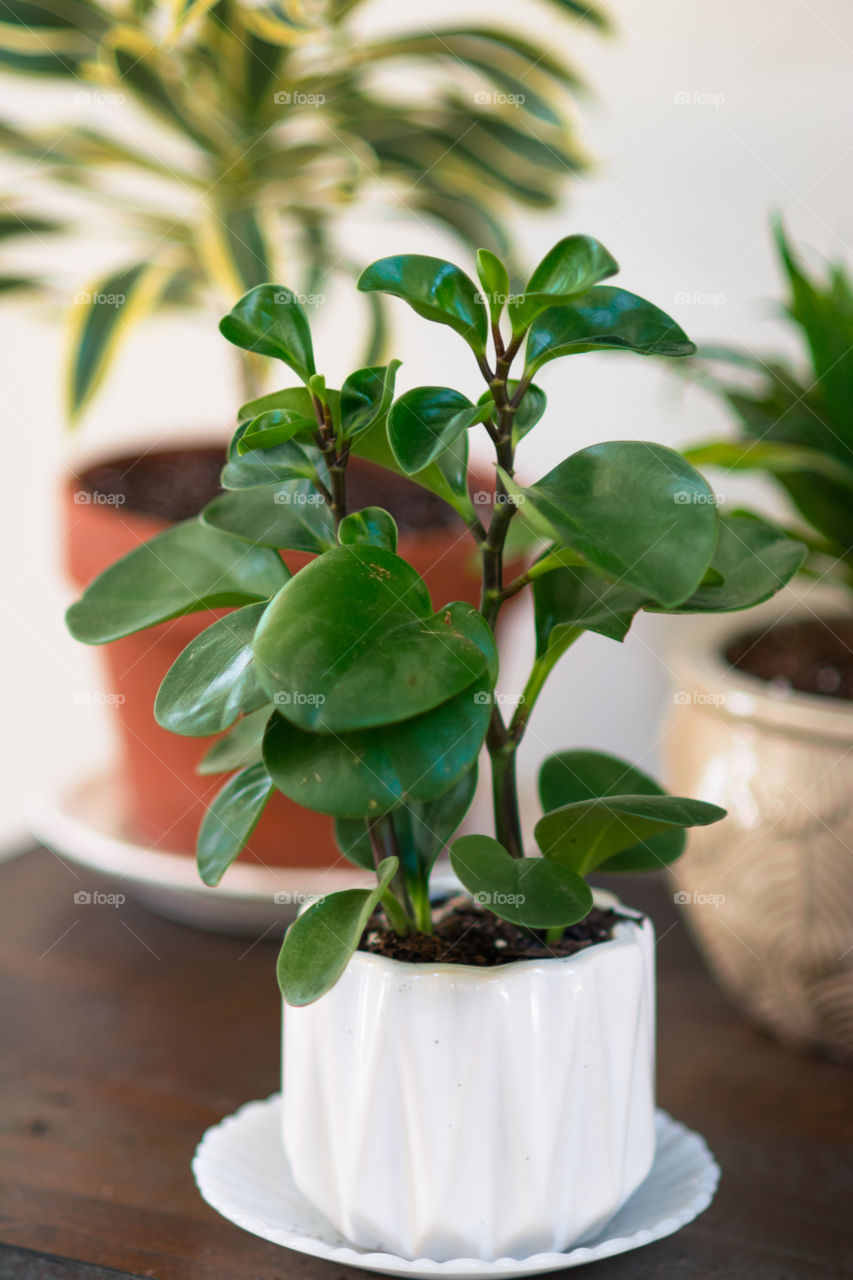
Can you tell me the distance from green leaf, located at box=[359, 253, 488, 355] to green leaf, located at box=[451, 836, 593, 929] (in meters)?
0.20

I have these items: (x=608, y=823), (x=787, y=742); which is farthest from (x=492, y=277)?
(x=787, y=742)

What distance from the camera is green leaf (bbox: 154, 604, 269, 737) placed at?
440 millimetres

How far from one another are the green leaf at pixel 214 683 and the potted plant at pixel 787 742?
40 centimetres

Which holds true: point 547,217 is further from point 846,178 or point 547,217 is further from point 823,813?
point 823,813

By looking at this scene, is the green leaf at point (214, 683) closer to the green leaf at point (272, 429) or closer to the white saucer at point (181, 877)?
the green leaf at point (272, 429)

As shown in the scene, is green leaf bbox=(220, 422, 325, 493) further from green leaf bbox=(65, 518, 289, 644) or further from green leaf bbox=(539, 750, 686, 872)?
Answer: green leaf bbox=(539, 750, 686, 872)

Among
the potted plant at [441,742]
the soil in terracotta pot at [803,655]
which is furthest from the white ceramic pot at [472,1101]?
the soil in terracotta pot at [803,655]

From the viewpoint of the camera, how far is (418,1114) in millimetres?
493

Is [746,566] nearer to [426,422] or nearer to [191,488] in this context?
[426,422]

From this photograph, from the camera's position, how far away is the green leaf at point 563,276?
0.43 meters

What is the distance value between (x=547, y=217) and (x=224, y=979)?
2.33 feet

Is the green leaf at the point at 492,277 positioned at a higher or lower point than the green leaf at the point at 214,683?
higher

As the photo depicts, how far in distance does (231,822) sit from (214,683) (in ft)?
0.23

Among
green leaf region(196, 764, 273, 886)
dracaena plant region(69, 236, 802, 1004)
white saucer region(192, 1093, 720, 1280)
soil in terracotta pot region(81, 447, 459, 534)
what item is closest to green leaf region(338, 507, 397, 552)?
dracaena plant region(69, 236, 802, 1004)
